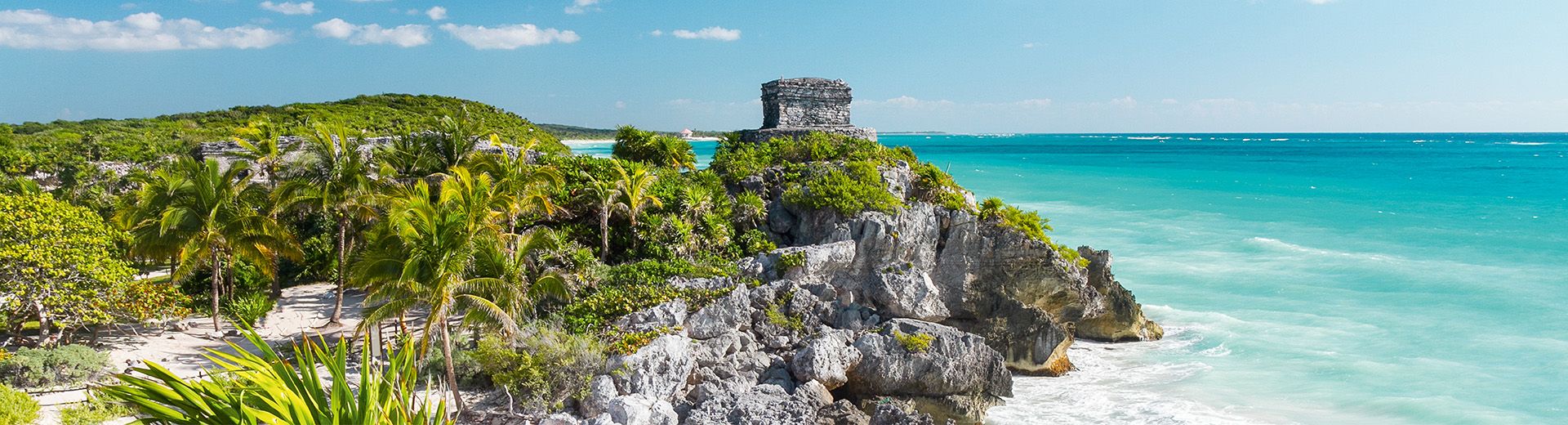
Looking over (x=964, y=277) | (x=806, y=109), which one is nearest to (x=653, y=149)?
(x=806, y=109)

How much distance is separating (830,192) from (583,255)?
513 centimetres

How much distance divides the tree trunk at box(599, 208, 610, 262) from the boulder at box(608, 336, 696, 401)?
425cm

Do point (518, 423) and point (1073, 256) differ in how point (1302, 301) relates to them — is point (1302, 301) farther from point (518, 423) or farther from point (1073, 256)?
point (518, 423)

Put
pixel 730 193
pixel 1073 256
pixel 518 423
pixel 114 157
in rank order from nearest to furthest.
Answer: pixel 518 423
pixel 1073 256
pixel 730 193
pixel 114 157

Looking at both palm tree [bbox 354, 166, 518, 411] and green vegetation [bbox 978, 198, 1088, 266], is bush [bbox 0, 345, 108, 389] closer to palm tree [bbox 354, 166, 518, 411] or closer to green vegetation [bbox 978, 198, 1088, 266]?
palm tree [bbox 354, 166, 518, 411]

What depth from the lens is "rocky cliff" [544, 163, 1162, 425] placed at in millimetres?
12117

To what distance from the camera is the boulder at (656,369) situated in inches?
464

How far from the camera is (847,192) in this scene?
17156mm

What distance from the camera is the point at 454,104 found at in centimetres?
5175

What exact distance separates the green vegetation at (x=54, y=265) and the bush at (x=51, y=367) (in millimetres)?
569

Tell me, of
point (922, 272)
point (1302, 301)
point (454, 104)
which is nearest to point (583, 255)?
point (922, 272)

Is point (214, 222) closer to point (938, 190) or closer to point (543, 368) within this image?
point (543, 368)

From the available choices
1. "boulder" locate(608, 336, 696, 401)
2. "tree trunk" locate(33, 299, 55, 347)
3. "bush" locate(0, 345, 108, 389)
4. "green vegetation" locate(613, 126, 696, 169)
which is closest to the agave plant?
"boulder" locate(608, 336, 696, 401)

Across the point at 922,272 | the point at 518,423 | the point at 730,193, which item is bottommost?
the point at 518,423
